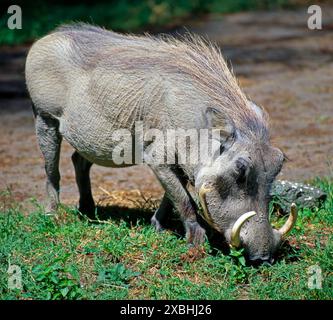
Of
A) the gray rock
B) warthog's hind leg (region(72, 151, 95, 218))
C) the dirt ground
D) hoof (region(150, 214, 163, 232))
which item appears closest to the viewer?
hoof (region(150, 214, 163, 232))

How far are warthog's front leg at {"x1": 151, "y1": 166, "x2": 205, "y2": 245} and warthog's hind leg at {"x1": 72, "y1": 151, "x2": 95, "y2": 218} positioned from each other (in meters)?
0.97

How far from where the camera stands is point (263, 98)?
934cm

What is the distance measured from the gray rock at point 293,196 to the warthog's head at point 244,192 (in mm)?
914

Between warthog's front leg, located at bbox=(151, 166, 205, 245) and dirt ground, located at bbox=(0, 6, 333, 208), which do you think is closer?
warthog's front leg, located at bbox=(151, 166, 205, 245)

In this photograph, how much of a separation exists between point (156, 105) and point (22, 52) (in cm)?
734

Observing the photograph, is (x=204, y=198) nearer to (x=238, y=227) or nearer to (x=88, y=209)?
(x=238, y=227)

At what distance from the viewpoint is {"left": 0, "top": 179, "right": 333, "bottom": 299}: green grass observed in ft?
14.4

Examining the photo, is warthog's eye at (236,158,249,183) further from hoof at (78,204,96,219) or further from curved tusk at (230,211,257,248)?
hoof at (78,204,96,219)

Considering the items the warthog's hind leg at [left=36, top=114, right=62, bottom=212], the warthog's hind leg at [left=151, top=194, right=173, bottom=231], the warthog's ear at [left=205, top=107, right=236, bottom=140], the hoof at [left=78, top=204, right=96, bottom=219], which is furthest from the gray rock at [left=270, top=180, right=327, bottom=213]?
the warthog's hind leg at [left=36, top=114, right=62, bottom=212]

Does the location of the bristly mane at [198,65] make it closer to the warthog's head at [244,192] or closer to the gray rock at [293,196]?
the warthog's head at [244,192]

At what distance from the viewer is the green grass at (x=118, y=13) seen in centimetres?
1257
